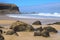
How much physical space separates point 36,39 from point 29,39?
35 cm

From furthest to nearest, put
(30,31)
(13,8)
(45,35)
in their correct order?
(13,8) → (30,31) → (45,35)

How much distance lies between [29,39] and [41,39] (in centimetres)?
60

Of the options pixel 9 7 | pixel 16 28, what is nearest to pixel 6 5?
pixel 9 7

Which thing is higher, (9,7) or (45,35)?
(45,35)

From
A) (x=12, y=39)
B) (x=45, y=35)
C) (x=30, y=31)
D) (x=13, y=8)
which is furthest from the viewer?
(x=13, y=8)

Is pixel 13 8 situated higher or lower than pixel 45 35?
lower

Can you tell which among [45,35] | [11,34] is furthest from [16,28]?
[45,35]

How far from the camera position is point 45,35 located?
11031 mm

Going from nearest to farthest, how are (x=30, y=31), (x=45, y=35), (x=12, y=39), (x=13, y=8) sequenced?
(x=12, y=39) → (x=45, y=35) → (x=30, y=31) → (x=13, y=8)

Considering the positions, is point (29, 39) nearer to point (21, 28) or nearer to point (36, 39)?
point (36, 39)

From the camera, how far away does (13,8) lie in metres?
103

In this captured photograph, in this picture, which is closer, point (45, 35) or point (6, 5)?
point (45, 35)

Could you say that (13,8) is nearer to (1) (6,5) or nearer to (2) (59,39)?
(1) (6,5)

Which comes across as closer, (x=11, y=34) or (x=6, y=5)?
(x=11, y=34)
